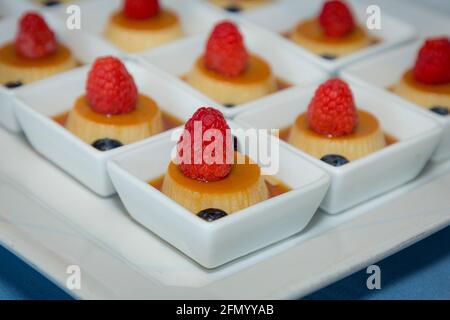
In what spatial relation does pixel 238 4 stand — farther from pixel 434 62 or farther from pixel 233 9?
pixel 434 62

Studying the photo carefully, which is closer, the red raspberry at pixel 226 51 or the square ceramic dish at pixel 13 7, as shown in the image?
the red raspberry at pixel 226 51

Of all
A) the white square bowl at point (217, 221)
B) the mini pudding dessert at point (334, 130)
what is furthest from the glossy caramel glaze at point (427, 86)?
the white square bowl at point (217, 221)

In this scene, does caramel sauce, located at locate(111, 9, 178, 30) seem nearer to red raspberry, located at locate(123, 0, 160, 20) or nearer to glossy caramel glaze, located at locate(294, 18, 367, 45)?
red raspberry, located at locate(123, 0, 160, 20)

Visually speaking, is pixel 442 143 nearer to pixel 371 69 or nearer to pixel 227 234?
pixel 371 69

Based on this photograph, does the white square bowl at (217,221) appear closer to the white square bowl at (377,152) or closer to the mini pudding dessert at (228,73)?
the white square bowl at (377,152)

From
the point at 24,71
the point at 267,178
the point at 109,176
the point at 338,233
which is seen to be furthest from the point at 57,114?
the point at 338,233

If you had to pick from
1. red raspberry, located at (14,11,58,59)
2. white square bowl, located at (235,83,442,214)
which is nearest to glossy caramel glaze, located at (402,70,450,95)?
white square bowl, located at (235,83,442,214)

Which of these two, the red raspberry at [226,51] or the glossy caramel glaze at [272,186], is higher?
the red raspberry at [226,51]
